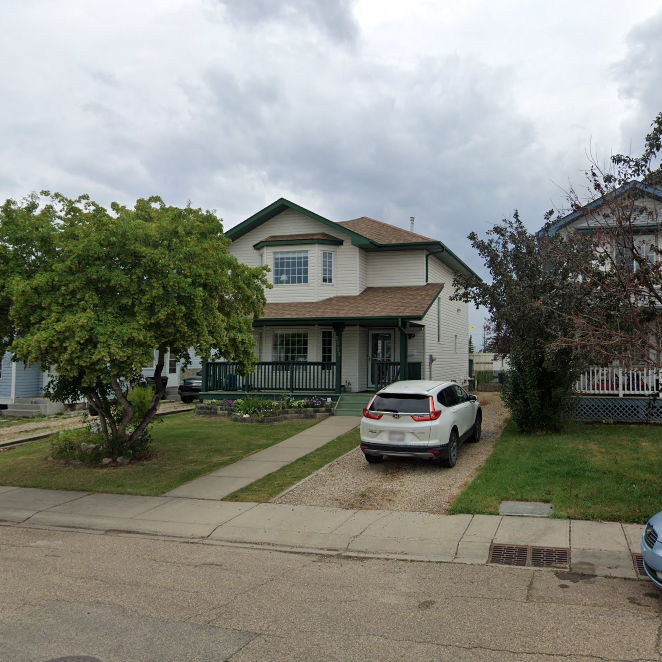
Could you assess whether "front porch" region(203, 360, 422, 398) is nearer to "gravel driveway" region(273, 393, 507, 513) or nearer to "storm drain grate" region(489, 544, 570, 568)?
"gravel driveway" region(273, 393, 507, 513)

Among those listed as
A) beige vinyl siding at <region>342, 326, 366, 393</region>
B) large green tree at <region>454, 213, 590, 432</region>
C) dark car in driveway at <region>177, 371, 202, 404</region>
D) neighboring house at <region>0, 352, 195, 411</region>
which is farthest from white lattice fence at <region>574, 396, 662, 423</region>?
dark car in driveway at <region>177, 371, 202, 404</region>

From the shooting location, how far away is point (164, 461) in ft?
43.3

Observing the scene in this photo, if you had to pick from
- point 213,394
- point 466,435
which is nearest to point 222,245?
point 466,435

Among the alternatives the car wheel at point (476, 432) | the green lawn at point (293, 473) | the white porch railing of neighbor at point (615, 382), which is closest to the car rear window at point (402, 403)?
the green lawn at point (293, 473)

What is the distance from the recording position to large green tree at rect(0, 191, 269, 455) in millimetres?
10008

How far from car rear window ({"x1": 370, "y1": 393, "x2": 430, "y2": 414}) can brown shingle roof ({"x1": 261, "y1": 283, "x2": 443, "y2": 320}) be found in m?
8.16

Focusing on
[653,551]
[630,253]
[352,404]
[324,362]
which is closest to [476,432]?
[630,253]

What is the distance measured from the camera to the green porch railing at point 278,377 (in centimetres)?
2133

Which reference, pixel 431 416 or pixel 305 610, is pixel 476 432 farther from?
pixel 305 610

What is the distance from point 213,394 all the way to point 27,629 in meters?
17.1

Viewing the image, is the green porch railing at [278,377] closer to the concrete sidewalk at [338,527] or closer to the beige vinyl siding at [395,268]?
the beige vinyl siding at [395,268]

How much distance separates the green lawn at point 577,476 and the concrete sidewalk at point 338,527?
58cm

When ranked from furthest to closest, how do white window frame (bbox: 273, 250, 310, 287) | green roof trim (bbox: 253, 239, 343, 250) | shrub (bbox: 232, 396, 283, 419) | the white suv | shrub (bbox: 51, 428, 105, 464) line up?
white window frame (bbox: 273, 250, 310, 287)
green roof trim (bbox: 253, 239, 343, 250)
shrub (bbox: 232, 396, 283, 419)
shrub (bbox: 51, 428, 105, 464)
the white suv

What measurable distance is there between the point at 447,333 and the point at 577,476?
16.4m
